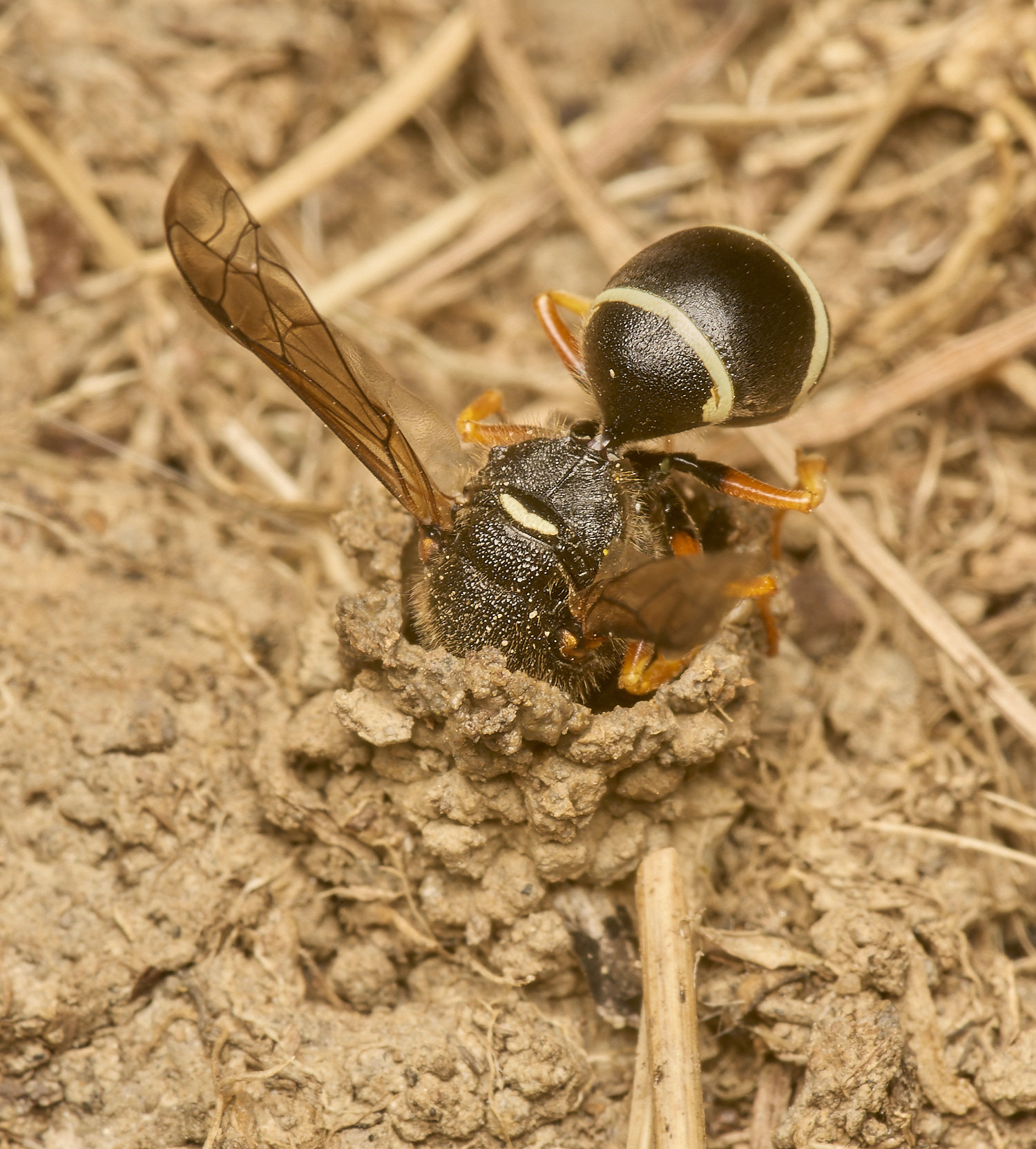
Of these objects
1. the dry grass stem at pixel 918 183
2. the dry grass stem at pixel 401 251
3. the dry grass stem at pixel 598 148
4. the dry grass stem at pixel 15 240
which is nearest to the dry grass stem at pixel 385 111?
the dry grass stem at pixel 401 251

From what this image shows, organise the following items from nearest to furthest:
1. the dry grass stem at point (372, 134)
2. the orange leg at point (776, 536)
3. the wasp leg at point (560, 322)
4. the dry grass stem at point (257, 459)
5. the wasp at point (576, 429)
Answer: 1. the wasp at point (576, 429)
2. the orange leg at point (776, 536)
3. the wasp leg at point (560, 322)
4. the dry grass stem at point (257, 459)
5. the dry grass stem at point (372, 134)

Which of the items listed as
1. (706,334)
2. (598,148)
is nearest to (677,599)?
(706,334)

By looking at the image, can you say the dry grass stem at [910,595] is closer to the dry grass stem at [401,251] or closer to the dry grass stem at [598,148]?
the dry grass stem at [598,148]

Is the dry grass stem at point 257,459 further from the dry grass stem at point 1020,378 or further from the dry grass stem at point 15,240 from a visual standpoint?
the dry grass stem at point 1020,378

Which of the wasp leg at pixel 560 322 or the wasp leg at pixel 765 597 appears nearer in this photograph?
the wasp leg at pixel 765 597

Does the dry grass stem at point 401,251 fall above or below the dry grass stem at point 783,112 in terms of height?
below

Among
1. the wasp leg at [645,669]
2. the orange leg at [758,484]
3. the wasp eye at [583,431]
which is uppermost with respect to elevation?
the wasp eye at [583,431]

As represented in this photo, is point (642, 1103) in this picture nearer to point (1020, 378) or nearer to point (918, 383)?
point (918, 383)

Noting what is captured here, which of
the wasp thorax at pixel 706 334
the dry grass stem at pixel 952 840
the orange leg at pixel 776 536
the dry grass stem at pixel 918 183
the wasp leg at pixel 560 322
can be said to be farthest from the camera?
the dry grass stem at pixel 918 183
